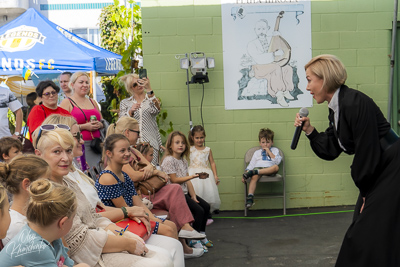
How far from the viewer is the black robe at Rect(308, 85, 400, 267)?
3521 mm

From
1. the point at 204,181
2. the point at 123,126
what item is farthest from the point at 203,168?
the point at 123,126

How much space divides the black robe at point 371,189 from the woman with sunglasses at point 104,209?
3.84 feet

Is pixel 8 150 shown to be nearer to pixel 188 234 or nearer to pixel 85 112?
pixel 188 234

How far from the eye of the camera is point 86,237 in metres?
3.46

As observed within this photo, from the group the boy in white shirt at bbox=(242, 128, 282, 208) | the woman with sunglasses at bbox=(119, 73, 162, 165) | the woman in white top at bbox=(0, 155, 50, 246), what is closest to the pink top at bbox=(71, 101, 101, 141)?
the woman with sunglasses at bbox=(119, 73, 162, 165)

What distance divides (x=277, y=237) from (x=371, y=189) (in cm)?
287

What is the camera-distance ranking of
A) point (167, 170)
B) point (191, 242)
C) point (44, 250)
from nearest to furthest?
point (44, 250), point (191, 242), point (167, 170)

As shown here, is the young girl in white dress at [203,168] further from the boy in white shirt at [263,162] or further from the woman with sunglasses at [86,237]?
the woman with sunglasses at [86,237]

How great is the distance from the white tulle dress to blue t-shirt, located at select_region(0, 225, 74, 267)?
4510 millimetres

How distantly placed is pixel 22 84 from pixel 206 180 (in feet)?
21.4

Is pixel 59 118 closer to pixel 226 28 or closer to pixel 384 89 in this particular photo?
pixel 226 28

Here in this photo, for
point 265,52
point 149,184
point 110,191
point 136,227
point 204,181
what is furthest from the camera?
point 265,52

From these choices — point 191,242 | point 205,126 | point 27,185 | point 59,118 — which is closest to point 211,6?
point 205,126

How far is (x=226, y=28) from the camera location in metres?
7.69
